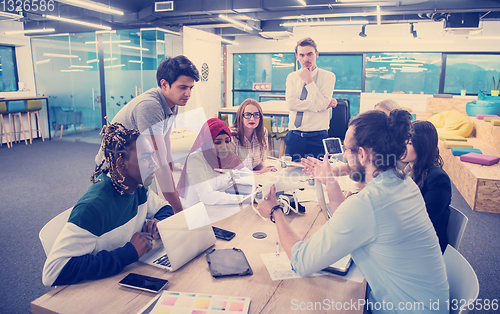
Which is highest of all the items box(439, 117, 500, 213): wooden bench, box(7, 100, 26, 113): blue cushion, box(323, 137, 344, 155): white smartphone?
box(7, 100, 26, 113): blue cushion

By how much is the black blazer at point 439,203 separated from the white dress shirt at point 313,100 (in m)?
1.49

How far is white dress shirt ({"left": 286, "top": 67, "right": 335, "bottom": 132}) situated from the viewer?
120 inches

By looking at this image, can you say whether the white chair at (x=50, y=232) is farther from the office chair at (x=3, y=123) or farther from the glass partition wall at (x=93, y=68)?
the office chair at (x=3, y=123)

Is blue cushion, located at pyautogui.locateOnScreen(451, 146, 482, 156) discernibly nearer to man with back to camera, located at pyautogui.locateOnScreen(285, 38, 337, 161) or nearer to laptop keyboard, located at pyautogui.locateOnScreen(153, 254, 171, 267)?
man with back to camera, located at pyautogui.locateOnScreen(285, 38, 337, 161)

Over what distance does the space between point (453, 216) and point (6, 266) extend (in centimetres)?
320

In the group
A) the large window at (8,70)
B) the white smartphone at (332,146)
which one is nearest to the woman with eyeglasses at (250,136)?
the white smartphone at (332,146)

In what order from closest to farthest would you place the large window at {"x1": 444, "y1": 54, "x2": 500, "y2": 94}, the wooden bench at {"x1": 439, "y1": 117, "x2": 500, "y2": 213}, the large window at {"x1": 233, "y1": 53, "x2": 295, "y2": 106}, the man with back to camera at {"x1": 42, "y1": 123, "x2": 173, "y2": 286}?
the man with back to camera at {"x1": 42, "y1": 123, "x2": 173, "y2": 286} < the wooden bench at {"x1": 439, "y1": 117, "x2": 500, "y2": 213} < the large window at {"x1": 444, "y1": 54, "x2": 500, "y2": 94} < the large window at {"x1": 233, "y1": 53, "x2": 295, "y2": 106}

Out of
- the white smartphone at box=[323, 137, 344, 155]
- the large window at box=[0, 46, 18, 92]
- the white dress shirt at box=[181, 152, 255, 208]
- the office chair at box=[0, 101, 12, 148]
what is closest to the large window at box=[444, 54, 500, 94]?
the white smartphone at box=[323, 137, 344, 155]

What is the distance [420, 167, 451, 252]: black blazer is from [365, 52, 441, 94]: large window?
9.01m

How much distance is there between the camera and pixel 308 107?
307cm

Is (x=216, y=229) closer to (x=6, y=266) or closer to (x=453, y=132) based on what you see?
(x=6, y=266)

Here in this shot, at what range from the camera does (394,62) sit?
33.8 ft

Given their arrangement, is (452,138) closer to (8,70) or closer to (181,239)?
(181,239)

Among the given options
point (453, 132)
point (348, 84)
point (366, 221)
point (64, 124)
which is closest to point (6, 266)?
point (366, 221)
